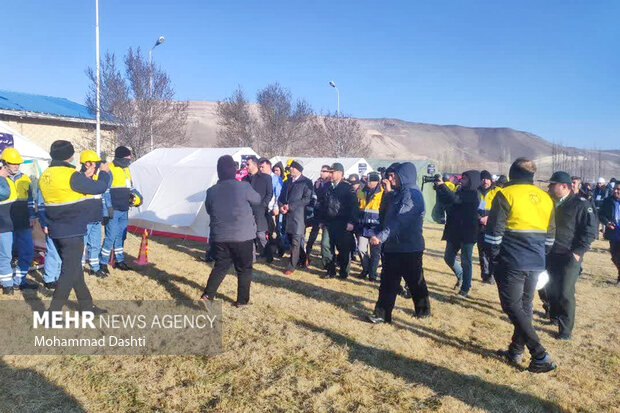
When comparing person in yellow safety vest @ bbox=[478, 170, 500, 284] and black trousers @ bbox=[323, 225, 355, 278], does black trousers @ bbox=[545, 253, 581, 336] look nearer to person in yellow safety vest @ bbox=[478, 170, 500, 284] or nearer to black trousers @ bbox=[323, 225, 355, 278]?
person in yellow safety vest @ bbox=[478, 170, 500, 284]

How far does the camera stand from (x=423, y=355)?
4512mm

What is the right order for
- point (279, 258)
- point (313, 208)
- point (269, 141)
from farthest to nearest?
point (269, 141)
point (279, 258)
point (313, 208)

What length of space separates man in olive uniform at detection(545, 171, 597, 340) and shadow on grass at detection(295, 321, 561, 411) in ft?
6.16

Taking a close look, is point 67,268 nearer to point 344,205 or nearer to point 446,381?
point 446,381

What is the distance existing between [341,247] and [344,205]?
774mm

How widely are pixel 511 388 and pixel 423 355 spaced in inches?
36.0

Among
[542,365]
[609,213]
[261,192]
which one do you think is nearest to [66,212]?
[261,192]

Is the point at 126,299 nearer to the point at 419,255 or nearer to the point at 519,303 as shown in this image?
the point at 419,255

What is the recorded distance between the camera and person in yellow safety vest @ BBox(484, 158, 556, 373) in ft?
13.3

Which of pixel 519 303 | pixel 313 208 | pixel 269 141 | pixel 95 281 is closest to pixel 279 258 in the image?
pixel 313 208

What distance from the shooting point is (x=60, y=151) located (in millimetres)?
4863

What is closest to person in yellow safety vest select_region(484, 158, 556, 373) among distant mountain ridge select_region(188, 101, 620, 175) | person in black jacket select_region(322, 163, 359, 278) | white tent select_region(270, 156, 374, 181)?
person in black jacket select_region(322, 163, 359, 278)

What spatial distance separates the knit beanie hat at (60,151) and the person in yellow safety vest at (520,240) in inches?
186

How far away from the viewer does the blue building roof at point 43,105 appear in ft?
65.3
